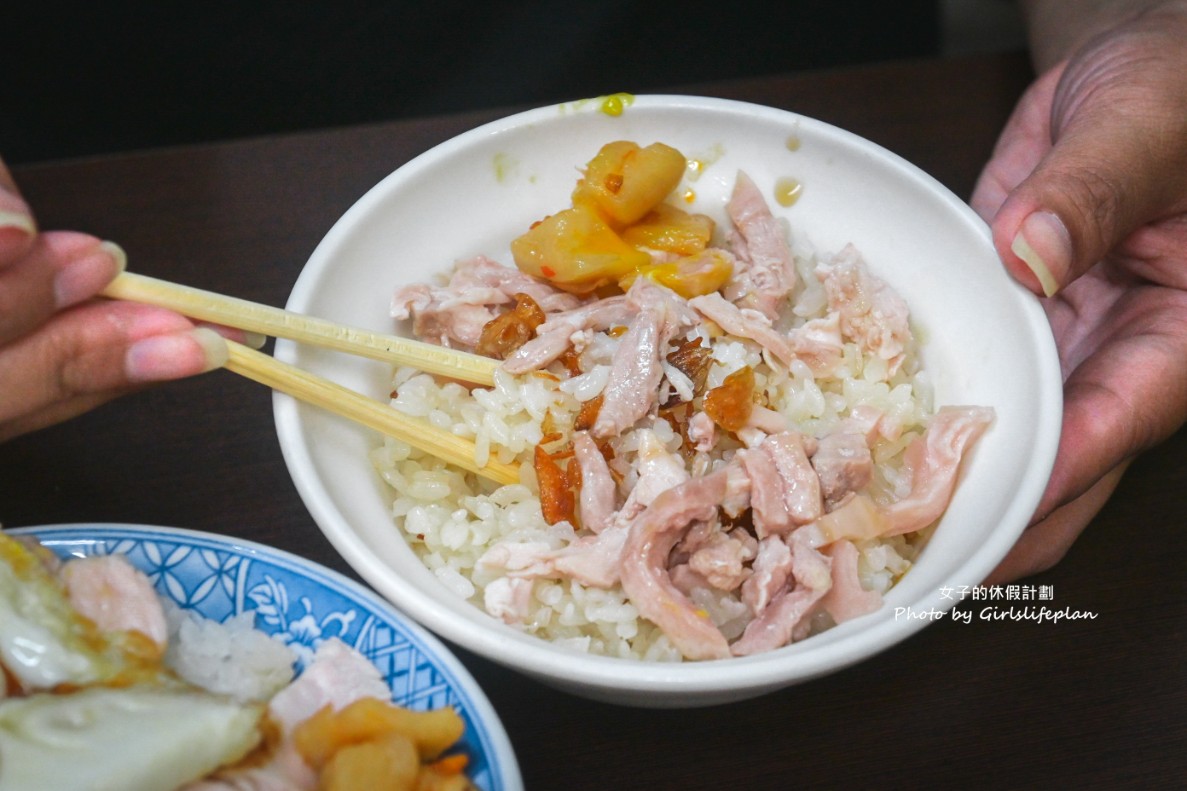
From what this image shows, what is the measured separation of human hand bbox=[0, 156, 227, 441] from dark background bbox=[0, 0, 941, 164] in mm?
1459

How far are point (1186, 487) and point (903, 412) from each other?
69cm

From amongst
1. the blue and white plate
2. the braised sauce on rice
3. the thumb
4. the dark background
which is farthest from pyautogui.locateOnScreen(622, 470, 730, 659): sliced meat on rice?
the dark background

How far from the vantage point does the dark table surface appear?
1.52 meters

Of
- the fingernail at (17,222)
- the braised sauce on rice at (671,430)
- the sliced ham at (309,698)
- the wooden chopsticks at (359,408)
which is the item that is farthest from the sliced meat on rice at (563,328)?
the fingernail at (17,222)

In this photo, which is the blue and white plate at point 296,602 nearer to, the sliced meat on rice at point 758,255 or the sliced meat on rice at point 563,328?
the sliced meat on rice at point 563,328

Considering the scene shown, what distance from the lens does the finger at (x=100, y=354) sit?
1.45 m

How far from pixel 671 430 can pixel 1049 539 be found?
2.54ft

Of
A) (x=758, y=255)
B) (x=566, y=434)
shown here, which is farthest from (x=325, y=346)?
(x=758, y=255)

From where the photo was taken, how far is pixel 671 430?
169 centimetres

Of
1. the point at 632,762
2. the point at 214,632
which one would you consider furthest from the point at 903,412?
the point at 214,632

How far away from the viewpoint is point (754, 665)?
3.99ft

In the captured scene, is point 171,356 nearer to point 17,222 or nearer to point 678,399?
point 17,222

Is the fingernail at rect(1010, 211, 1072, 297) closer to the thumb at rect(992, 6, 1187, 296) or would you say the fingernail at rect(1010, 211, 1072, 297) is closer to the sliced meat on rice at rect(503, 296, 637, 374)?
the thumb at rect(992, 6, 1187, 296)

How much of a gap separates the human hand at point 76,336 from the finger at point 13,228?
0.01 metres
